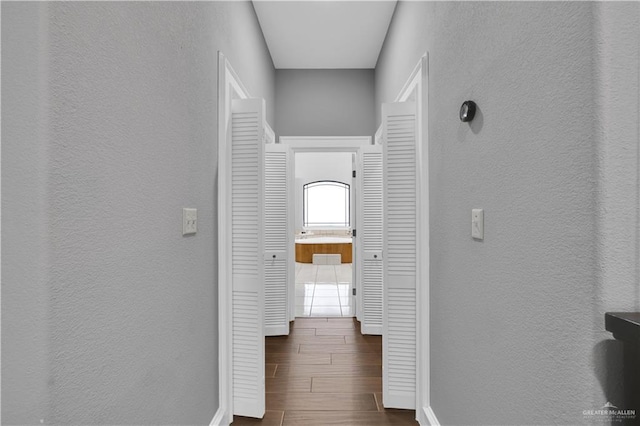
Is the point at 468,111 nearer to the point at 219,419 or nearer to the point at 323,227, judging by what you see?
the point at 219,419

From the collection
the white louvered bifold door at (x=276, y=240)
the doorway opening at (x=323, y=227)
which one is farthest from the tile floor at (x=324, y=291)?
the white louvered bifold door at (x=276, y=240)

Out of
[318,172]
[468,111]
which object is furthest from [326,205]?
[468,111]

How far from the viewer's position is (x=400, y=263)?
6.74 ft

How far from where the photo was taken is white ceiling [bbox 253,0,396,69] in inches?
110

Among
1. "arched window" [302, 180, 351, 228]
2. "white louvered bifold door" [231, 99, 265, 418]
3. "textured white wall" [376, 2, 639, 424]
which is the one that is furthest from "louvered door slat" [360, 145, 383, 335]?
"arched window" [302, 180, 351, 228]

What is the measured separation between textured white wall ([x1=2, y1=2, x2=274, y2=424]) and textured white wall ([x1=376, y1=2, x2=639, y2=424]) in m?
1.14

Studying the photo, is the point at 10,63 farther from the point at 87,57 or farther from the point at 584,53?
the point at 584,53

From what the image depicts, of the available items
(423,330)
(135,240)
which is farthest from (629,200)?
(423,330)

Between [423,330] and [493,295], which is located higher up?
[493,295]

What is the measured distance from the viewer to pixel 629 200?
2.34 feet

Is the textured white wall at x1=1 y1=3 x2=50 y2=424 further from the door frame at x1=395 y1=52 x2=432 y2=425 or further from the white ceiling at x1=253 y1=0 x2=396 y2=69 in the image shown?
the white ceiling at x1=253 y1=0 x2=396 y2=69

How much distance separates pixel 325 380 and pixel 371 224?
1.57 metres

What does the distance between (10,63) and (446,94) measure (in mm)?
1560

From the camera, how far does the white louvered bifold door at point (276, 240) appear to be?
3354 mm
